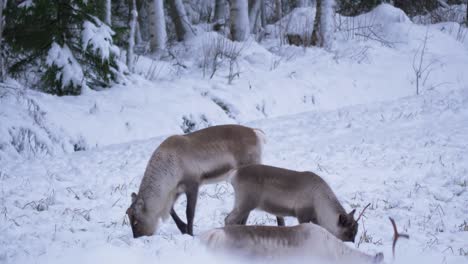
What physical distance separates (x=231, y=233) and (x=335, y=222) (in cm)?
138

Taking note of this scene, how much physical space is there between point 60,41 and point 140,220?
6978 millimetres

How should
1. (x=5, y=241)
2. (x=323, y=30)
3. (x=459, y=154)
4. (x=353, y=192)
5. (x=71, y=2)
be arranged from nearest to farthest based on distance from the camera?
(x=5, y=241) → (x=353, y=192) → (x=459, y=154) → (x=71, y=2) → (x=323, y=30)

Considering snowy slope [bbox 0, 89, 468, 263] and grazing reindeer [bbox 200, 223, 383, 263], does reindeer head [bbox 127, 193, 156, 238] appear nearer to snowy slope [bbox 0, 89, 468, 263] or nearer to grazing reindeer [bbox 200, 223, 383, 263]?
snowy slope [bbox 0, 89, 468, 263]

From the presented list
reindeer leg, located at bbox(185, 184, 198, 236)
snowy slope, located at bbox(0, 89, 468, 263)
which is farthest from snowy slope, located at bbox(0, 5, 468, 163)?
reindeer leg, located at bbox(185, 184, 198, 236)

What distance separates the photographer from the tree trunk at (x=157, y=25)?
16.1 metres

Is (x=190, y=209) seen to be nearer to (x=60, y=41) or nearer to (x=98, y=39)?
(x=98, y=39)

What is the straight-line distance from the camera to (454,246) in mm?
5266

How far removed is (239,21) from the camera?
1686 cm

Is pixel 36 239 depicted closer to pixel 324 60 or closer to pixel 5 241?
pixel 5 241

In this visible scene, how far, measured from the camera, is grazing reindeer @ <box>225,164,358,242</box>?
218 inches

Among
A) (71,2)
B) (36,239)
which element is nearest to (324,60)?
(71,2)

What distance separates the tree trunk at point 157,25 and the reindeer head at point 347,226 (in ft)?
39.4

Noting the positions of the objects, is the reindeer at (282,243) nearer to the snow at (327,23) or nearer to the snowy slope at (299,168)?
the snowy slope at (299,168)

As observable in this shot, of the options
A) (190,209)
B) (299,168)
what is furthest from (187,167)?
(299,168)
